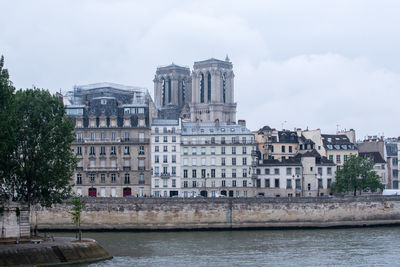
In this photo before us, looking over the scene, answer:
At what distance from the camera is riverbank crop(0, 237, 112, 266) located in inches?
1576

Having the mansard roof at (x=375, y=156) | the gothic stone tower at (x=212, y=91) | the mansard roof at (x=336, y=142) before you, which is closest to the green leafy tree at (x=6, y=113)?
the mansard roof at (x=336, y=142)

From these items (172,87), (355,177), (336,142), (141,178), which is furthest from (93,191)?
(172,87)

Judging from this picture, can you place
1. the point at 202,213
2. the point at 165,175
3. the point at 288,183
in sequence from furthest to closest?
the point at 288,183 → the point at 165,175 → the point at 202,213

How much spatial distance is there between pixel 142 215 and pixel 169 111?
3186 inches

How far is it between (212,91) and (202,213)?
82226 mm

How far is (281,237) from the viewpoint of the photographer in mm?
58969

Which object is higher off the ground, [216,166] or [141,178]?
[216,166]

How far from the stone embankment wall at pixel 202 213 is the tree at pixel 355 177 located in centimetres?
1486

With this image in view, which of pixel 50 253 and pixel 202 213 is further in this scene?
pixel 202 213

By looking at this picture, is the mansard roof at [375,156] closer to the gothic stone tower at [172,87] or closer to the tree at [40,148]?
the tree at [40,148]

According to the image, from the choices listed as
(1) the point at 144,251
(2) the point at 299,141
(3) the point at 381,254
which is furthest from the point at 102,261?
(2) the point at 299,141

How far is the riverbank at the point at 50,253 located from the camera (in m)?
40.0

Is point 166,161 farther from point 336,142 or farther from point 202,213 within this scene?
point 336,142

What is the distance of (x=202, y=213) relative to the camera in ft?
218
